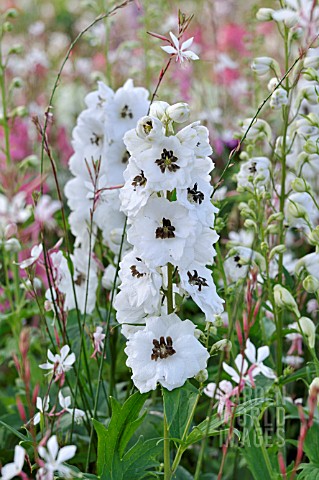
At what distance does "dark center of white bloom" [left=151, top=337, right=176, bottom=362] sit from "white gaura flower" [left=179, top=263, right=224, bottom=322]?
0.21 feet

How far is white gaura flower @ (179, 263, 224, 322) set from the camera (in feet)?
3.65

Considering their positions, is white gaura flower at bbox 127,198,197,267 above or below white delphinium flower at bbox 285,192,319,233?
below

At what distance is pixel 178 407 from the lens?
122 cm

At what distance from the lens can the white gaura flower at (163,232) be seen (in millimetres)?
1074

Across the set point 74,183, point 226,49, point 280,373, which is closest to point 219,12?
point 226,49

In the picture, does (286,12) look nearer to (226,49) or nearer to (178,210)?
(178,210)

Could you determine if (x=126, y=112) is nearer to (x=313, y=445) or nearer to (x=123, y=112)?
(x=123, y=112)

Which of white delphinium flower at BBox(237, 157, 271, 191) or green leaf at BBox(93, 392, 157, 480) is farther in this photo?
white delphinium flower at BBox(237, 157, 271, 191)

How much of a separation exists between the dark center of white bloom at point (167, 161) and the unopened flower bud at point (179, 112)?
Result: 0.15ft

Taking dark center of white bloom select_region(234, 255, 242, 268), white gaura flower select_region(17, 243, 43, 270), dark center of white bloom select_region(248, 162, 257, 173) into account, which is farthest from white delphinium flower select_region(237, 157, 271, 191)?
white gaura flower select_region(17, 243, 43, 270)

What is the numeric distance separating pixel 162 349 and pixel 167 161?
0.27m

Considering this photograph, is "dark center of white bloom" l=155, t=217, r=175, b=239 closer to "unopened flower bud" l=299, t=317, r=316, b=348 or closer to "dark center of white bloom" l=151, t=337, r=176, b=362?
"dark center of white bloom" l=151, t=337, r=176, b=362

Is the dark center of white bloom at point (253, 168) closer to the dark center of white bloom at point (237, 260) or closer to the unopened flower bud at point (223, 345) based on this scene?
the dark center of white bloom at point (237, 260)

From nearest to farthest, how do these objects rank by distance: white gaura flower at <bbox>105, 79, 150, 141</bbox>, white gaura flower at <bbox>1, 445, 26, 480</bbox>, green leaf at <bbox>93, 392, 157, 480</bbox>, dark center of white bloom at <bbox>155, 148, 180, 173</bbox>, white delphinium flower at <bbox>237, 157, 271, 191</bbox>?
white gaura flower at <bbox>1, 445, 26, 480</bbox> < dark center of white bloom at <bbox>155, 148, 180, 173</bbox> < green leaf at <bbox>93, 392, 157, 480</bbox> < white delphinium flower at <bbox>237, 157, 271, 191</bbox> < white gaura flower at <bbox>105, 79, 150, 141</bbox>
